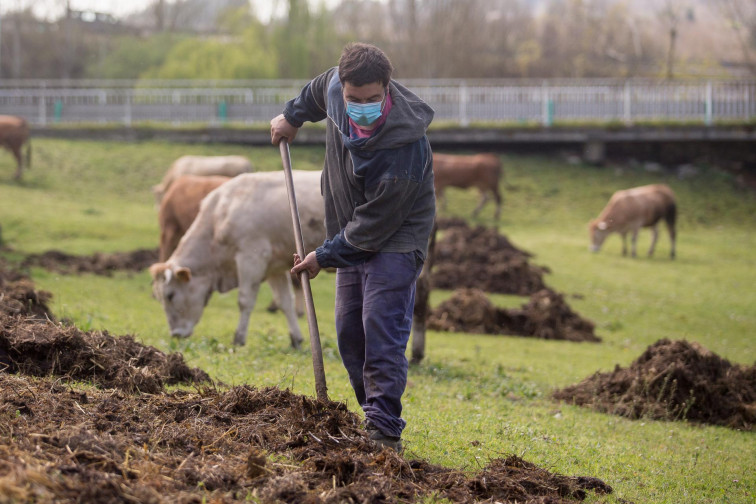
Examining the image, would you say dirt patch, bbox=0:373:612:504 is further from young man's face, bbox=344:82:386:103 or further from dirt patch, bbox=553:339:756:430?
dirt patch, bbox=553:339:756:430

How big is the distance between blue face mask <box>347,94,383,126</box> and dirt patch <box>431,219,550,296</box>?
1233 centimetres

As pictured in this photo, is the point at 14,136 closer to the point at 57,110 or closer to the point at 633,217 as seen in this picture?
the point at 57,110

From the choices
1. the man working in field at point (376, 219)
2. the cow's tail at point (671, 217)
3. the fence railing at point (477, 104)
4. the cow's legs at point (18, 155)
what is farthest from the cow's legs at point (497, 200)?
the man working in field at point (376, 219)

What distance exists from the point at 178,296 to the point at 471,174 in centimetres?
1932

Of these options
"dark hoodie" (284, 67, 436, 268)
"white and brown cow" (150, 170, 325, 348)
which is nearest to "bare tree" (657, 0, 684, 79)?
"white and brown cow" (150, 170, 325, 348)

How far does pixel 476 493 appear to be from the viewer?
472 cm

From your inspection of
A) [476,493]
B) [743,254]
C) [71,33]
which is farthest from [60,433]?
[71,33]

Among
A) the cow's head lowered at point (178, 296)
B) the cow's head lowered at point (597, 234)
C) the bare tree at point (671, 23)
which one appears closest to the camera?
the cow's head lowered at point (178, 296)

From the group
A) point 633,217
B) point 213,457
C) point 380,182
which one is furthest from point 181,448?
point 633,217

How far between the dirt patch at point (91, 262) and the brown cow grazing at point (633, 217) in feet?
39.4

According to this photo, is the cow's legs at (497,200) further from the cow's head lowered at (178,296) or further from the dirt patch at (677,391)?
the dirt patch at (677,391)

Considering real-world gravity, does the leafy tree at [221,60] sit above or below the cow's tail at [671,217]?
above

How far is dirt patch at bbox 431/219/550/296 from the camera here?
60.0 feet

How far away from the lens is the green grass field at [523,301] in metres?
6.45
